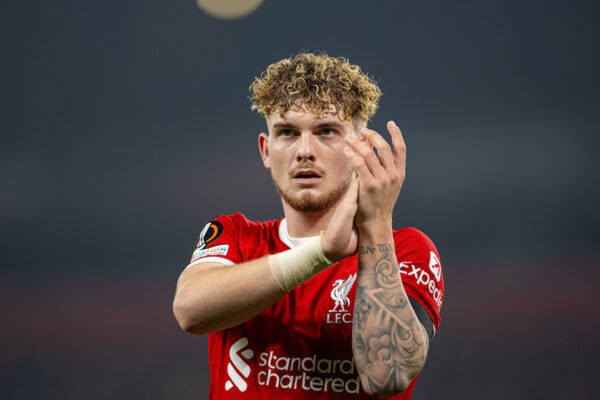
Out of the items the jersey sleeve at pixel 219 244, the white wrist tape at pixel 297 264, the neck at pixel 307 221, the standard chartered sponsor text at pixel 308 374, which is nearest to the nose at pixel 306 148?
the neck at pixel 307 221

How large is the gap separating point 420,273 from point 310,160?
52cm

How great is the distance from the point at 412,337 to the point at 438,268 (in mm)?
451

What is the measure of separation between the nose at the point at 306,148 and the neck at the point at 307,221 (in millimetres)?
224

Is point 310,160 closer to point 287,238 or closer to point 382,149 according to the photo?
point 287,238

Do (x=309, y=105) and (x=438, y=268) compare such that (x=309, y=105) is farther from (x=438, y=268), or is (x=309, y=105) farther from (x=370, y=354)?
(x=370, y=354)

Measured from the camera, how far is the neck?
2.15 metres

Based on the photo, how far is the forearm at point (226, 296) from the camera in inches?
62.2

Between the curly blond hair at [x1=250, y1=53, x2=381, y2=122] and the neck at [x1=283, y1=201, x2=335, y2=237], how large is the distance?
0.35 m

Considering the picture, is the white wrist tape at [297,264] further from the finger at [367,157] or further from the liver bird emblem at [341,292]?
the liver bird emblem at [341,292]

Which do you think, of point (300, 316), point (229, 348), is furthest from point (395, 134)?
point (229, 348)

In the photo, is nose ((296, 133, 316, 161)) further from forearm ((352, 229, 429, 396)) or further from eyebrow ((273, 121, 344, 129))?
forearm ((352, 229, 429, 396))

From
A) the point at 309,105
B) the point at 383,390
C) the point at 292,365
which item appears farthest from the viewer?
the point at 309,105

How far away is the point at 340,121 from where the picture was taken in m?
2.09

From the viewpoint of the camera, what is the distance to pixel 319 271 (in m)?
1.61
